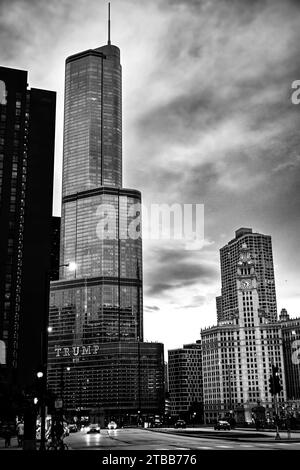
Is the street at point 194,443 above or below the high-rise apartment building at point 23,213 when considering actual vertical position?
below

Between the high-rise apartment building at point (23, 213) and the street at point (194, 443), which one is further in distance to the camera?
the high-rise apartment building at point (23, 213)

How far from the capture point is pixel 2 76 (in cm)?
17288

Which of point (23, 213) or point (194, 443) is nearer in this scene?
point (194, 443)

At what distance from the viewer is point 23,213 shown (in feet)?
579

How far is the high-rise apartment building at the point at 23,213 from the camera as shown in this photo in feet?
536

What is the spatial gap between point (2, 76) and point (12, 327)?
248ft

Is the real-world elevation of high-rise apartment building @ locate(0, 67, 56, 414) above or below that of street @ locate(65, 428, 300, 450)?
above

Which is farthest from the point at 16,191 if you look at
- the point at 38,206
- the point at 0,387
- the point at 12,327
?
→ the point at 0,387

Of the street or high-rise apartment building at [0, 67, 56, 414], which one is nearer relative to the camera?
the street

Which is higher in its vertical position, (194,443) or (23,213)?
(23,213)

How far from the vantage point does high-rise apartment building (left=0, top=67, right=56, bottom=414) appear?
16350 cm
